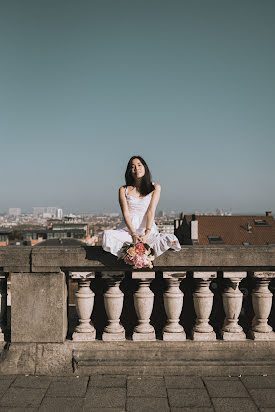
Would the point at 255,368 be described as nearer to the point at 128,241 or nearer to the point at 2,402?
the point at 128,241

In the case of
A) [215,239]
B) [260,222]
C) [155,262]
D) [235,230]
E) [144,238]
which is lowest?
[215,239]

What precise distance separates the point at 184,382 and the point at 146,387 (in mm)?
395

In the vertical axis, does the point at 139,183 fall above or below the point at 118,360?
above

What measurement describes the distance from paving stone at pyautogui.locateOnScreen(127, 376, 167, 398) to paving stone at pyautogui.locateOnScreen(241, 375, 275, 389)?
0.83 metres

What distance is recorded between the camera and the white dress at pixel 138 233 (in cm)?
420

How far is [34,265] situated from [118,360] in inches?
53.1

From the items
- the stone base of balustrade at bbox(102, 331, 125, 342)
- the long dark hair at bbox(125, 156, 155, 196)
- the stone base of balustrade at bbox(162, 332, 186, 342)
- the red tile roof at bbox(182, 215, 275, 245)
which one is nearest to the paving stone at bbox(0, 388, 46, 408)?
the stone base of balustrade at bbox(102, 331, 125, 342)

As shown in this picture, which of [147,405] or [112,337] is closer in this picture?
[147,405]

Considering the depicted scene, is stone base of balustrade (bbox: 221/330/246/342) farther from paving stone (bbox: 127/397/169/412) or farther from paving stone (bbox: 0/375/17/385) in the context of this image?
paving stone (bbox: 0/375/17/385)

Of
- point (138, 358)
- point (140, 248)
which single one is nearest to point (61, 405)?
A: point (138, 358)

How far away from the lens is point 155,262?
4262 mm

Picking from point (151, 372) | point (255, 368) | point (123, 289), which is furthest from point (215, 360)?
point (123, 289)

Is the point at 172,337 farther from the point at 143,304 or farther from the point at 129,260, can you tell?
the point at 129,260

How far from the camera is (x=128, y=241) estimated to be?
436 cm
